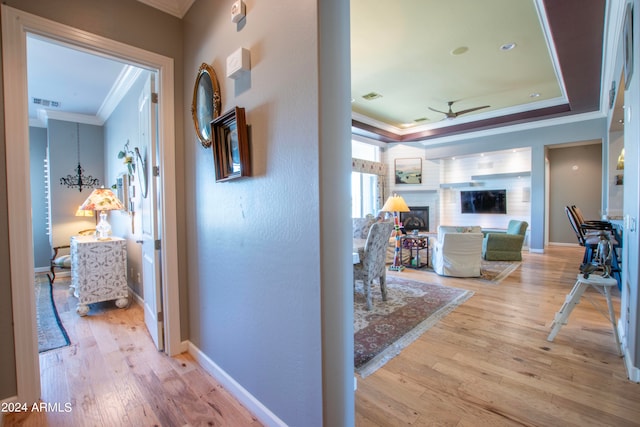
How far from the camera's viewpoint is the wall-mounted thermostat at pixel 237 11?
1688 mm

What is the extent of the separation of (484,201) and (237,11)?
8.26m

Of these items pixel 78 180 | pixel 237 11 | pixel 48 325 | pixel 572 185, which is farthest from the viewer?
pixel 572 185

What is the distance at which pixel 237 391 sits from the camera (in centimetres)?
185

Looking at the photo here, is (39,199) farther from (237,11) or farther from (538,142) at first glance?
(538,142)

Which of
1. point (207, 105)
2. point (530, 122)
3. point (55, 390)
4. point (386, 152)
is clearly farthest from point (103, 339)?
point (530, 122)

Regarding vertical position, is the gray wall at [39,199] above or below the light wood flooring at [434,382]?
above

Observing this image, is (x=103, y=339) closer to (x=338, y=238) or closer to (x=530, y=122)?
(x=338, y=238)

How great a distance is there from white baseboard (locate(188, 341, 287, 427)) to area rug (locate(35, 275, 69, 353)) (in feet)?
4.54

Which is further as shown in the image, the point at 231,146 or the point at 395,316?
the point at 395,316

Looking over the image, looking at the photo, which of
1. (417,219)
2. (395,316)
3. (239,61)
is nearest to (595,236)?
(395,316)

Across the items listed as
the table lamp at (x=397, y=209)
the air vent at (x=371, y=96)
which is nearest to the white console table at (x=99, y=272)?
the table lamp at (x=397, y=209)

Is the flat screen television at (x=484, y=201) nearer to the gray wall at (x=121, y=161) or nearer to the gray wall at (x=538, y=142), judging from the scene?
the gray wall at (x=538, y=142)

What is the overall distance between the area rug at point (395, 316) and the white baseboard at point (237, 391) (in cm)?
76

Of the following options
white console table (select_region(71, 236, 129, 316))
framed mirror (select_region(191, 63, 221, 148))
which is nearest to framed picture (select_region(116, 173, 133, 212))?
white console table (select_region(71, 236, 129, 316))
